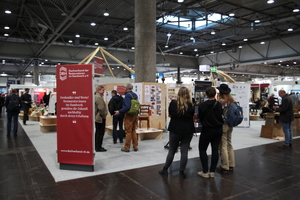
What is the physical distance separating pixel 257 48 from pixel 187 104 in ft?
55.0

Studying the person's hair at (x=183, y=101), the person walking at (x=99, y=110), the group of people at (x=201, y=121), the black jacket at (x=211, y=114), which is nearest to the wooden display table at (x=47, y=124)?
the person walking at (x=99, y=110)

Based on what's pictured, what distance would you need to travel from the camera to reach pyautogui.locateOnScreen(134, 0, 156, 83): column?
7918 millimetres

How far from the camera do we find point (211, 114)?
362cm

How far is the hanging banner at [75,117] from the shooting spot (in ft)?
13.4

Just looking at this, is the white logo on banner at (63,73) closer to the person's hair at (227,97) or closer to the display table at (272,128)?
the person's hair at (227,97)

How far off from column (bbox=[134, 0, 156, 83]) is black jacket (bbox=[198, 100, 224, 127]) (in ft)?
14.7

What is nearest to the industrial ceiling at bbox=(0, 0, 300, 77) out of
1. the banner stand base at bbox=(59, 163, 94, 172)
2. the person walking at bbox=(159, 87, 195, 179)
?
the banner stand base at bbox=(59, 163, 94, 172)

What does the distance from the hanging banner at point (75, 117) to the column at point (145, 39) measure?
4.02 metres

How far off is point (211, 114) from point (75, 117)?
→ 90.5 inches

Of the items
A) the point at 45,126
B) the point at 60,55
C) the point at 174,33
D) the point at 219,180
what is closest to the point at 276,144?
→ the point at 219,180

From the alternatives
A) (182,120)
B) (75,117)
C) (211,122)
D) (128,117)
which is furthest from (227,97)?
(75,117)

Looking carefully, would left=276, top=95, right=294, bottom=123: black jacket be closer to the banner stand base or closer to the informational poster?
the informational poster

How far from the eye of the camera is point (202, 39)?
55.7ft

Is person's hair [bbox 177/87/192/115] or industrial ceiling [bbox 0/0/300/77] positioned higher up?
industrial ceiling [bbox 0/0/300/77]
